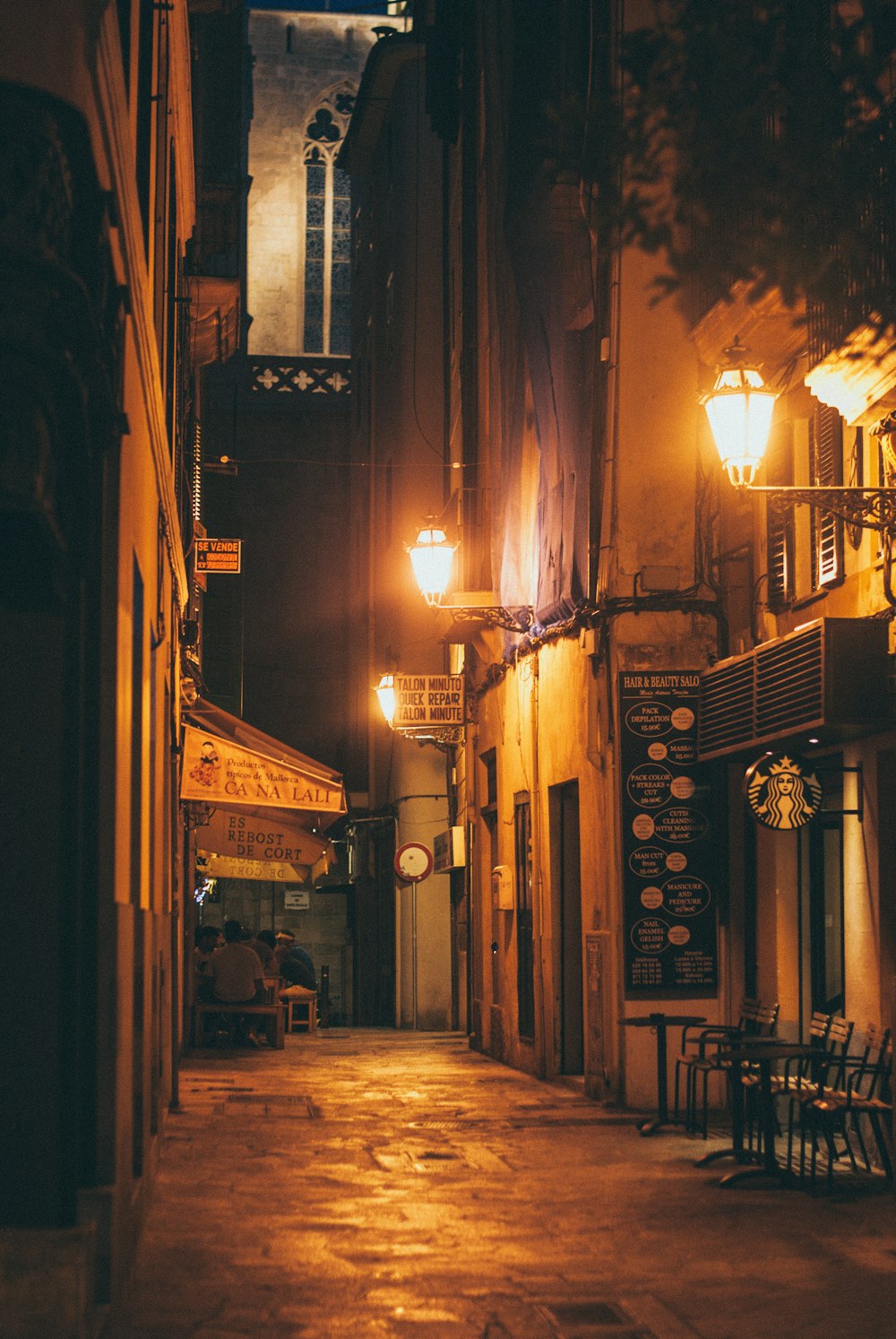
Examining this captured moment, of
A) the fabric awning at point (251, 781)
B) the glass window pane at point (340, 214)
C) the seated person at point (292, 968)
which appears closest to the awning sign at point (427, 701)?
the fabric awning at point (251, 781)

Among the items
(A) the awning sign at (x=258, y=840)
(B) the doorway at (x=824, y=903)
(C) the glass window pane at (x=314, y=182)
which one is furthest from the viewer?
(C) the glass window pane at (x=314, y=182)

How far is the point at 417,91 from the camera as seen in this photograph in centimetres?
3253

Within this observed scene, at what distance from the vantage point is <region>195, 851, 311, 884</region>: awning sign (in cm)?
2816

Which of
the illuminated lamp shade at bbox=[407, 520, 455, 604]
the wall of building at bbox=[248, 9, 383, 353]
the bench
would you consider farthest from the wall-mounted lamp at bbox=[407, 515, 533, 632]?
the wall of building at bbox=[248, 9, 383, 353]

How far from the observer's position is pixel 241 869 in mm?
28516

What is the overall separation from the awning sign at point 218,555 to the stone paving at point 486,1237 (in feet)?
30.5

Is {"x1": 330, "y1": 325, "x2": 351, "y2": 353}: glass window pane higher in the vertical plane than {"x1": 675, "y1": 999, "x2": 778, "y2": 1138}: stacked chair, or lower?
higher

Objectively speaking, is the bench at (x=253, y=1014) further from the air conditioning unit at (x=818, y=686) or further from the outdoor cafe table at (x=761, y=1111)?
the outdoor cafe table at (x=761, y=1111)

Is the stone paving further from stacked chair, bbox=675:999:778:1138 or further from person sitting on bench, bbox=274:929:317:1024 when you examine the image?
person sitting on bench, bbox=274:929:317:1024

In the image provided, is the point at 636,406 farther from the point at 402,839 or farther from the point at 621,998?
the point at 402,839

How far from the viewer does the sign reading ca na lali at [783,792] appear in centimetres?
1245

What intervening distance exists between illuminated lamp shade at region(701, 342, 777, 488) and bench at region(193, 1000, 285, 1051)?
1330 cm

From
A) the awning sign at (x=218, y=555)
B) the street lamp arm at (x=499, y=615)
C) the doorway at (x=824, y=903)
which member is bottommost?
the doorway at (x=824, y=903)

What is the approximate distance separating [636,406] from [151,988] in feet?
25.5
